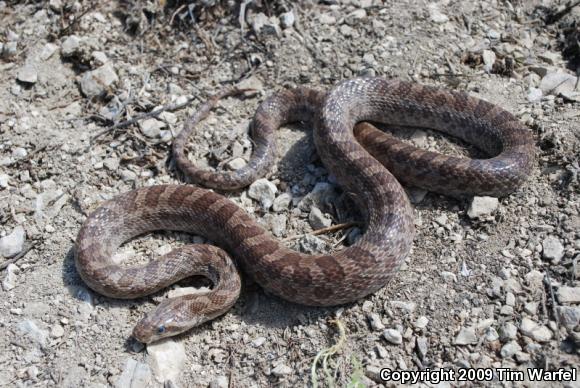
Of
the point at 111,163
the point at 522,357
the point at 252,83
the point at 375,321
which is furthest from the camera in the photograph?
the point at 252,83

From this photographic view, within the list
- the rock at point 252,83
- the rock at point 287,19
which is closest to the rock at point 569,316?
the rock at point 252,83

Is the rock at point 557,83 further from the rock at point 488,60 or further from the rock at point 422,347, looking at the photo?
the rock at point 422,347

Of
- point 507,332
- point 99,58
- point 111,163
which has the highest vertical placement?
point 99,58

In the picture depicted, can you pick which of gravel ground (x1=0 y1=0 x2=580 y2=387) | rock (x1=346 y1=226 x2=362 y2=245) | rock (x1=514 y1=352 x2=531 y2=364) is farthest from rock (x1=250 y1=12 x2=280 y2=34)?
rock (x1=514 y1=352 x2=531 y2=364)

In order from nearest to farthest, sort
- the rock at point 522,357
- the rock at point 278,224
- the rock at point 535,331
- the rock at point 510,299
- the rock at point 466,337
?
1. the rock at point 522,357
2. the rock at point 535,331
3. the rock at point 466,337
4. the rock at point 510,299
5. the rock at point 278,224

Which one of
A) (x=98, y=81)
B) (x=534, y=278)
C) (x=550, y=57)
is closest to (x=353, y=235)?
(x=534, y=278)

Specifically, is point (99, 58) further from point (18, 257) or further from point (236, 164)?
point (18, 257)

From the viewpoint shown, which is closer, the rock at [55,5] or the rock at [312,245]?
the rock at [312,245]
